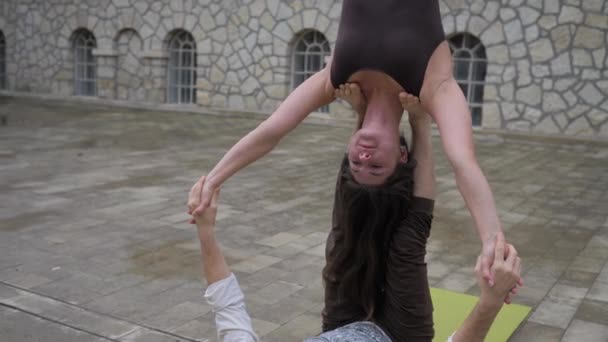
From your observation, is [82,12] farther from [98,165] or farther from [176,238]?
[176,238]

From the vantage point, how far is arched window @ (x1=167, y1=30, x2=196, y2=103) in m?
12.6

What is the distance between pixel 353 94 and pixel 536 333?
5.68ft

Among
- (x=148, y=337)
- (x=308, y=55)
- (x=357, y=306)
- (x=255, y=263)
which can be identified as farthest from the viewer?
(x=308, y=55)

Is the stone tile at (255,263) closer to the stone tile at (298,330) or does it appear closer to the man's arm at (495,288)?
the stone tile at (298,330)

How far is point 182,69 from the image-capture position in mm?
12664

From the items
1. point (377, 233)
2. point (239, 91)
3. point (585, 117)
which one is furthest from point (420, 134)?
point (239, 91)

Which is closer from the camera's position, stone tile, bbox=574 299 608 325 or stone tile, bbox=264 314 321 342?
stone tile, bbox=264 314 321 342

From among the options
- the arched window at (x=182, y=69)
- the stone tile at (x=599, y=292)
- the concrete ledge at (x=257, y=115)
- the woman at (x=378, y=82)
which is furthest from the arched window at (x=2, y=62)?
the woman at (x=378, y=82)

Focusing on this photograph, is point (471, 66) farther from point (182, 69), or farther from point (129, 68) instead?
point (129, 68)

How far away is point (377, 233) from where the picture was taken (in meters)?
2.00

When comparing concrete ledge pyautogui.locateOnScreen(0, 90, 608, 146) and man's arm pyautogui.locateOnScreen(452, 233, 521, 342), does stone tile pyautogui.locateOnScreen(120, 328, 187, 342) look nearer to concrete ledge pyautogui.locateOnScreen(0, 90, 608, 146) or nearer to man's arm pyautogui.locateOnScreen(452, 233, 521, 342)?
man's arm pyautogui.locateOnScreen(452, 233, 521, 342)

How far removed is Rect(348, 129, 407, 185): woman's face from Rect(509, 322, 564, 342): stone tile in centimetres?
148

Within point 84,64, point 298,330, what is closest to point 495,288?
point 298,330

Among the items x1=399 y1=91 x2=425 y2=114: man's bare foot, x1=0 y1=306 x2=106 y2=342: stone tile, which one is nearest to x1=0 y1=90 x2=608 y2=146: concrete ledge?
x1=0 y1=306 x2=106 y2=342: stone tile
